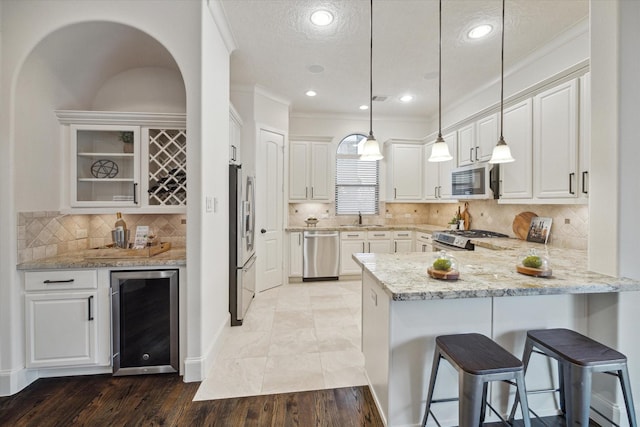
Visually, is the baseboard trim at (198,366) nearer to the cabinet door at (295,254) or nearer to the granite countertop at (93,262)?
the granite countertop at (93,262)

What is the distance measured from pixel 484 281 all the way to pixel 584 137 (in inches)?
71.6

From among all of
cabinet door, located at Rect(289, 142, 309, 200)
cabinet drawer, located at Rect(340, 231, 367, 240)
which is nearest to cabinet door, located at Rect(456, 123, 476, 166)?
cabinet drawer, located at Rect(340, 231, 367, 240)

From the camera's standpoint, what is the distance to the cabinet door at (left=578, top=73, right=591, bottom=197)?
7.48ft

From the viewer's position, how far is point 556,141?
2.57 m

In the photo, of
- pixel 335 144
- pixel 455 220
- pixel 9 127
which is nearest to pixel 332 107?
pixel 335 144

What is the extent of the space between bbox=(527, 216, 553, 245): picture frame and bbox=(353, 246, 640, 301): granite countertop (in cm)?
99

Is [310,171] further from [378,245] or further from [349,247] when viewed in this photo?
[378,245]

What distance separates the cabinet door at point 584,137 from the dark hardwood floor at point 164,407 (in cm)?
247

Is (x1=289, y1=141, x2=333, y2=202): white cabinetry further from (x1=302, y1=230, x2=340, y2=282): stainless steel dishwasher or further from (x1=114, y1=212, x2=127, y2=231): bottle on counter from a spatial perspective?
(x1=114, y1=212, x2=127, y2=231): bottle on counter

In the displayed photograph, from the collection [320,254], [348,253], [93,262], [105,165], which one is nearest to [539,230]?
[348,253]

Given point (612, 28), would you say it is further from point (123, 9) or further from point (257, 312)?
point (257, 312)

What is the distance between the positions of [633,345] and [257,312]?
10.7ft

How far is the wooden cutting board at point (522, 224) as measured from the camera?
10.9 ft

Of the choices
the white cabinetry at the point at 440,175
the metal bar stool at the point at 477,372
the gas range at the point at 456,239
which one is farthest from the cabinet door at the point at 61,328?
the white cabinetry at the point at 440,175
